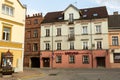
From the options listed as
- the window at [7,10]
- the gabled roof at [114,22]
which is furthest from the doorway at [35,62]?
the window at [7,10]

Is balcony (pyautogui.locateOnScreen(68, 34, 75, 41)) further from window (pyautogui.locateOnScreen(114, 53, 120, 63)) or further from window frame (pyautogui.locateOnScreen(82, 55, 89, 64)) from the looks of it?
window (pyautogui.locateOnScreen(114, 53, 120, 63))

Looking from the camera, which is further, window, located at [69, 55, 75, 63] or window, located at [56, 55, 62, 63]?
window, located at [56, 55, 62, 63]

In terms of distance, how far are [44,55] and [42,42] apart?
3.13 metres

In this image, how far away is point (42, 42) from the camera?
4978 cm

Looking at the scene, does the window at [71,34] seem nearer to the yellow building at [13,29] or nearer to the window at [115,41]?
the window at [115,41]

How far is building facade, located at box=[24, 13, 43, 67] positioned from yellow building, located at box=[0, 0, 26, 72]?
19104 millimetres

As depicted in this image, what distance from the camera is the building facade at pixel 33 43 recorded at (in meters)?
51.1

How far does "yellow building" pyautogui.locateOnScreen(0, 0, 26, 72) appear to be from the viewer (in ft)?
92.2

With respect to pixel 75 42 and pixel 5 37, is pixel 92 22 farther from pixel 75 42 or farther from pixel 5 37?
pixel 5 37

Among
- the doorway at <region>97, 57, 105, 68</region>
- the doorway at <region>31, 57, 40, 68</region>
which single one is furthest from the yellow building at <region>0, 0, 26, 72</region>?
the doorway at <region>31, 57, 40, 68</region>

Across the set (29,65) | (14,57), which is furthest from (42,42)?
(14,57)

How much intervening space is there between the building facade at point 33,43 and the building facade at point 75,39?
159 centimetres

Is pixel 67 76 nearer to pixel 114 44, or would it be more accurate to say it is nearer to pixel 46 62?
pixel 114 44

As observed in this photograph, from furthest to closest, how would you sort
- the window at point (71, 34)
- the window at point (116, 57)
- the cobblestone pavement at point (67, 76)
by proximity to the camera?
1. the window at point (71, 34)
2. the window at point (116, 57)
3. the cobblestone pavement at point (67, 76)
